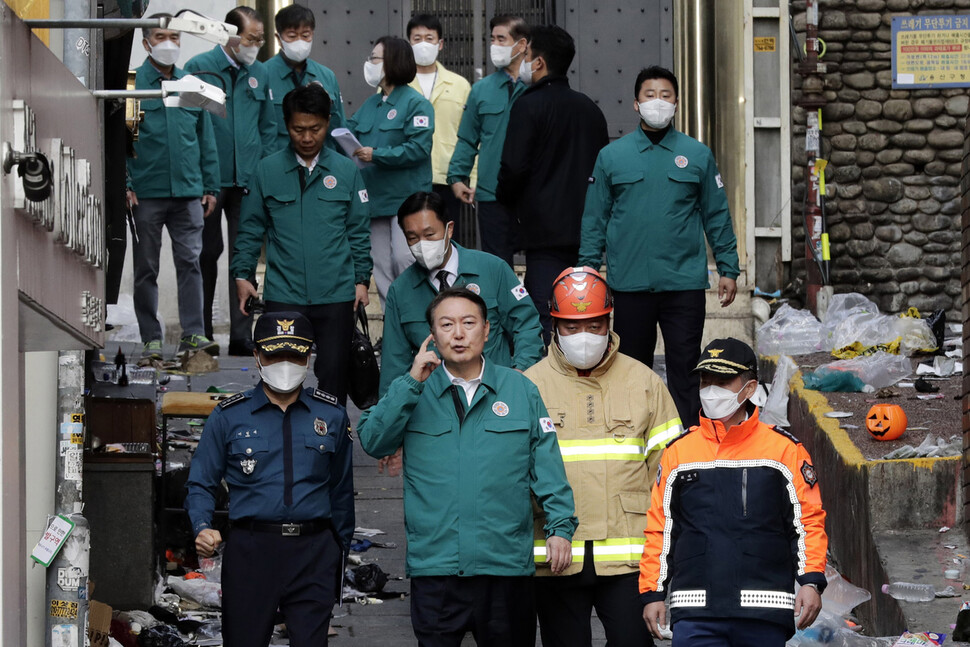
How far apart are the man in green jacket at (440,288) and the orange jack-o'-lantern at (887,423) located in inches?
87.0

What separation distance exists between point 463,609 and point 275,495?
2.80ft

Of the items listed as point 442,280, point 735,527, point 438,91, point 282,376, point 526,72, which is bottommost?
point 735,527

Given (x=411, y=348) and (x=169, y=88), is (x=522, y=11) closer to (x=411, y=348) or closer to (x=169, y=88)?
(x=411, y=348)

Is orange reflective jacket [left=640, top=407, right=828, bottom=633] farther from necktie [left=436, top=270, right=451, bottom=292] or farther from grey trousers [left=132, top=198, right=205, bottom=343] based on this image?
grey trousers [left=132, top=198, right=205, bottom=343]

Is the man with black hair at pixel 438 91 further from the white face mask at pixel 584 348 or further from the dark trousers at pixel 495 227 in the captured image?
the white face mask at pixel 584 348

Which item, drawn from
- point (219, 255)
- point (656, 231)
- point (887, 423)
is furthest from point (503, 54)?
point (887, 423)

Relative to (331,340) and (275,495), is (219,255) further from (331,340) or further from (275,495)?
(275,495)

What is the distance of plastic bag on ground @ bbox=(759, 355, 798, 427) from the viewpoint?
35.2 ft

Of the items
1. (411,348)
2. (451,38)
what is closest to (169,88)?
(411,348)

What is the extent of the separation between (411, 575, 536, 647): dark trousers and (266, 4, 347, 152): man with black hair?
5.21m

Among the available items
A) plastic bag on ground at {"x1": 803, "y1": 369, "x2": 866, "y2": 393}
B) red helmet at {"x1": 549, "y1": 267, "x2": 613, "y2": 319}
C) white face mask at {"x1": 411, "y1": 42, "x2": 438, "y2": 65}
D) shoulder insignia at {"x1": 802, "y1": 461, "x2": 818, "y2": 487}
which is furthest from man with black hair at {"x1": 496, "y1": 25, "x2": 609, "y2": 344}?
shoulder insignia at {"x1": 802, "y1": 461, "x2": 818, "y2": 487}

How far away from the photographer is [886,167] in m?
15.8

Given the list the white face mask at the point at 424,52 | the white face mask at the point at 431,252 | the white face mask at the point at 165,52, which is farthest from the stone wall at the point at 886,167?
the white face mask at the point at 431,252

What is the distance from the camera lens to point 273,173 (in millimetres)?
8547
